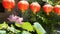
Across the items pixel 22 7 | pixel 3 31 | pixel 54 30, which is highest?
pixel 22 7

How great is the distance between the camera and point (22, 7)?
143 centimetres

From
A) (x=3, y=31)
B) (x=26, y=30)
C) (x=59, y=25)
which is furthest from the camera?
(x=59, y=25)

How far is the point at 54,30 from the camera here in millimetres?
1690

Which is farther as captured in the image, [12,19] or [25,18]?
[25,18]

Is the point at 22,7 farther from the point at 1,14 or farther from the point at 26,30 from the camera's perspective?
the point at 1,14

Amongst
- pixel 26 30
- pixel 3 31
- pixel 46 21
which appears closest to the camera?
pixel 3 31

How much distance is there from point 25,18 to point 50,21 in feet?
0.73

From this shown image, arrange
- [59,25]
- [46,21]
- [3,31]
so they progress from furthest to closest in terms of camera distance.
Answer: [59,25] < [46,21] < [3,31]

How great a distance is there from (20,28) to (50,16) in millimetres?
386

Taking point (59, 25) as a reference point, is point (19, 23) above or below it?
above

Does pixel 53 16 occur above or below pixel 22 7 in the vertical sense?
below

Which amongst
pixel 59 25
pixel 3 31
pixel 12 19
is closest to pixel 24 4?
pixel 12 19

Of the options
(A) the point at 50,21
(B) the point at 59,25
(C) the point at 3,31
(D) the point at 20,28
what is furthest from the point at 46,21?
(C) the point at 3,31

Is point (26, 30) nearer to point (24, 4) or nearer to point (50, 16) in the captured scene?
point (24, 4)
